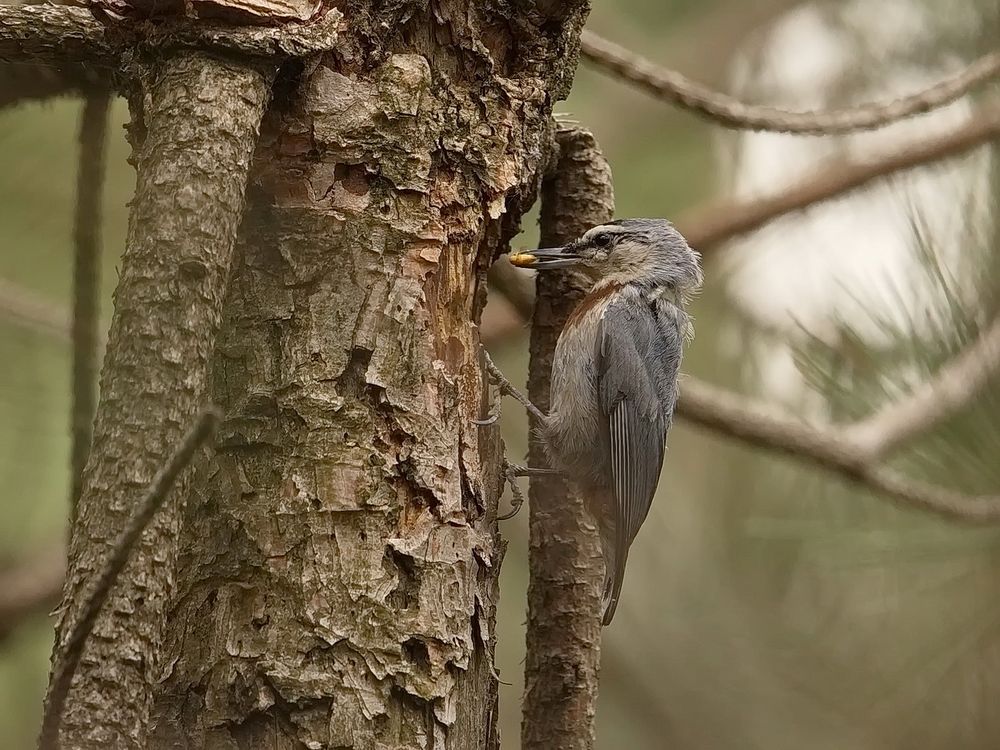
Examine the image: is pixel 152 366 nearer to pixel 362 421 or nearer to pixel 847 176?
pixel 362 421

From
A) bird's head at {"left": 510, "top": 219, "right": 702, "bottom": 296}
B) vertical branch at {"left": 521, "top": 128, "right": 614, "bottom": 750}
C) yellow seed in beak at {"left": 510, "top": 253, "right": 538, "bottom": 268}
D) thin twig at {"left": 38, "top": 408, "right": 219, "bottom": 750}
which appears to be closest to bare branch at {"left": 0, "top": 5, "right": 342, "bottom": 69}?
thin twig at {"left": 38, "top": 408, "right": 219, "bottom": 750}

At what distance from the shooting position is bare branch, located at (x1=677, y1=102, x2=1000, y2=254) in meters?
3.61

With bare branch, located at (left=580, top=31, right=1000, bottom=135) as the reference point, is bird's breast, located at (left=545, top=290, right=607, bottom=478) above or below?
below

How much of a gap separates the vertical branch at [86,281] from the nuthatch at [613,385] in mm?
1300

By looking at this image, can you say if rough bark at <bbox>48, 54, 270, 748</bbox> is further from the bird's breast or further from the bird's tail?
the bird's tail

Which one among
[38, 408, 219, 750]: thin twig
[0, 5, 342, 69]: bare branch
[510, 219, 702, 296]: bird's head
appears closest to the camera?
[38, 408, 219, 750]: thin twig

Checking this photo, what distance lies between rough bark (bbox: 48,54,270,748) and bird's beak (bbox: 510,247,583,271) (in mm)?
1277

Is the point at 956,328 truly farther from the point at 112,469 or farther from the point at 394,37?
the point at 112,469

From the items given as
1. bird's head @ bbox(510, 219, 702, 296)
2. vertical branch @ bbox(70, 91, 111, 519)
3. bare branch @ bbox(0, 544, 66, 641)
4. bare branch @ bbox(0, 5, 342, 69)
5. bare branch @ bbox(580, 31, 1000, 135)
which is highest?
bare branch @ bbox(580, 31, 1000, 135)

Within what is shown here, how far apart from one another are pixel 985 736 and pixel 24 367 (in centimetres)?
344

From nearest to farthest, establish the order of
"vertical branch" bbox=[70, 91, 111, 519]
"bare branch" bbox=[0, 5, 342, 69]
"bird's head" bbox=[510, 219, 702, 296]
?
"vertical branch" bbox=[70, 91, 111, 519] < "bare branch" bbox=[0, 5, 342, 69] < "bird's head" bbox=[510, 219, 702, 296]

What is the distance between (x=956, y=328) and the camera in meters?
3.22

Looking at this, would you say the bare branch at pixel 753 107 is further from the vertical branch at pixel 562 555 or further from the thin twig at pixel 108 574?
the thin twig at pixel 108 574

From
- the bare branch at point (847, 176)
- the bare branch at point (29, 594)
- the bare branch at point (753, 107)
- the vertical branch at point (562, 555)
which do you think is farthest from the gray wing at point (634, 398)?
the bare branch at point (29, 594)
